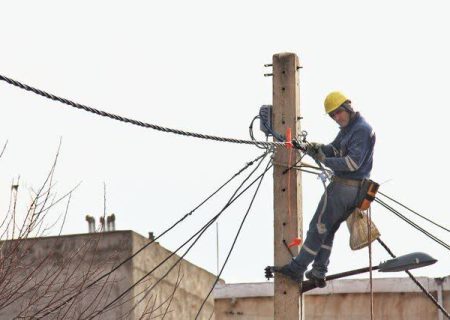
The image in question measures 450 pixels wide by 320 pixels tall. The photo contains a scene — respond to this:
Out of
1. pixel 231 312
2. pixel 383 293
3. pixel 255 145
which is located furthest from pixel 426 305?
pixel 255 145

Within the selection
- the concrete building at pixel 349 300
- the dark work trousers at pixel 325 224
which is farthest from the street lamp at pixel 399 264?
the concrete building at pixel 349 300

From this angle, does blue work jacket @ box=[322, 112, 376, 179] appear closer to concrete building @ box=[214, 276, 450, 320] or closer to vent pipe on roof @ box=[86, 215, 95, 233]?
concrete building @ box=[214, 276, 450, 320]

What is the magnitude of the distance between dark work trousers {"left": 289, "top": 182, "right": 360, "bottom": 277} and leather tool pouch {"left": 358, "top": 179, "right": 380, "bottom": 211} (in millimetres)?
61

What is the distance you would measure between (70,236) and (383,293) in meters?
6.52

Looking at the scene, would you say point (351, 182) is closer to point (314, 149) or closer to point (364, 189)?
point (364, 189)

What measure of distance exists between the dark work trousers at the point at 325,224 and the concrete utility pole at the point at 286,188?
0.58 ft

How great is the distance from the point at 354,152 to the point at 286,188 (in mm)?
830

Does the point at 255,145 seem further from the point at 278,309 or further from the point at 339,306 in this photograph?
the point at 339,306

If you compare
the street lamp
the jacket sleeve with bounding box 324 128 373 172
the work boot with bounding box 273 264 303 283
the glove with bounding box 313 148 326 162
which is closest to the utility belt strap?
the jacket sleeve with bounding box 324 128 373 172

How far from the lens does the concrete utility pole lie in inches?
648

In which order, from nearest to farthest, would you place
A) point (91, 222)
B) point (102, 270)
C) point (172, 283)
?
point (102, 270) < point (172, 283) < point (91, 222)

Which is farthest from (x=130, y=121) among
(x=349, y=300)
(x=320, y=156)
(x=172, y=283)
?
(x=172, y=283)

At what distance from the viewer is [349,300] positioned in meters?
26.3

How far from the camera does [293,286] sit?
54.1 feet
